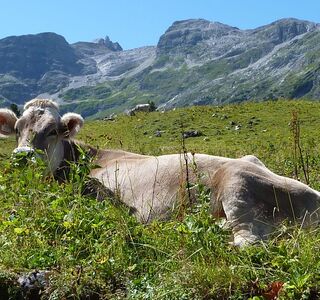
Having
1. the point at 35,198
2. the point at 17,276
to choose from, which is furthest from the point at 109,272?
the point at 35,198

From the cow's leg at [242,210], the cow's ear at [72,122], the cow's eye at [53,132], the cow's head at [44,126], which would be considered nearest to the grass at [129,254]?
the cow's leg at [242,210]

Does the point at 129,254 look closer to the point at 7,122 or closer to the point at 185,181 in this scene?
the point at 185,181

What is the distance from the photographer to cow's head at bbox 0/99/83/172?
400 inches

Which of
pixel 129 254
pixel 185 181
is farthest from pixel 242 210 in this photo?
pixel 129 254

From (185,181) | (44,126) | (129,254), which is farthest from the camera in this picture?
(44,126)

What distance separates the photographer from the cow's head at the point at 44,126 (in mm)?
10164

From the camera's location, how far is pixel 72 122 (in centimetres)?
1089

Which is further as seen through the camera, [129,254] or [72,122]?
[72,122]

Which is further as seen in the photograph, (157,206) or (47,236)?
(157,206)

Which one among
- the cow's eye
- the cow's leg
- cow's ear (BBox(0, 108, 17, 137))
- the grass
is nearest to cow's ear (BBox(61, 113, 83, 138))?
the cow's eye

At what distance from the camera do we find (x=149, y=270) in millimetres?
5062

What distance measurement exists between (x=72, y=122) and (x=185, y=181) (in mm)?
4050

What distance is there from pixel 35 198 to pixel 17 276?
1.43m

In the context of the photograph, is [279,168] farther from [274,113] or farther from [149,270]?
[274,113]
